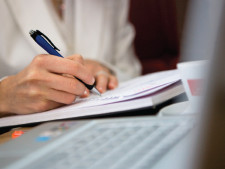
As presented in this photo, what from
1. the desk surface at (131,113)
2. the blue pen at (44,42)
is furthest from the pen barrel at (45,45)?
the desk surface at (131,113)

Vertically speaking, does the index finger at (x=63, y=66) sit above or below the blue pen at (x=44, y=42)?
below

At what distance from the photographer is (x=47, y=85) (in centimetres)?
40

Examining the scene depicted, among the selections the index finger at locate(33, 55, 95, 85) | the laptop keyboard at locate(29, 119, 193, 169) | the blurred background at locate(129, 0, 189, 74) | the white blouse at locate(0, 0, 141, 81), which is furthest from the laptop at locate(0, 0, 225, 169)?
the blurred background at locate(129, 0, 189, 74)

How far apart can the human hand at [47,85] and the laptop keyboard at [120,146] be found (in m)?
0.18

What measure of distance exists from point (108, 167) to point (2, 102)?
1.10 feet

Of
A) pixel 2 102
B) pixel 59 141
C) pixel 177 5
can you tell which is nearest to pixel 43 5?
pixel 2 102

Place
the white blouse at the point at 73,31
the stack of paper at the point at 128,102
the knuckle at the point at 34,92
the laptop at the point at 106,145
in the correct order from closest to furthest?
1. the laptop at the point at 106,145
2. the stack of paper at the point at 128,102
3. the knuckle at the point at 34,92
4. the white blouse at the point at 73,31

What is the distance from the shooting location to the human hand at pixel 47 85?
0.39m

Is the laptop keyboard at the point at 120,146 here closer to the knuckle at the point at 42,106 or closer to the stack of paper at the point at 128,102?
the stack of paper at the point at 128,102

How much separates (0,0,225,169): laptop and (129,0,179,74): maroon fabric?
882mm

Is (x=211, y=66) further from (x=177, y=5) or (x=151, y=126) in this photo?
(x=177, y=5)

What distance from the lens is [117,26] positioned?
100 centimetres

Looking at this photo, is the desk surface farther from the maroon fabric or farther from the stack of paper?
the maroon fabric

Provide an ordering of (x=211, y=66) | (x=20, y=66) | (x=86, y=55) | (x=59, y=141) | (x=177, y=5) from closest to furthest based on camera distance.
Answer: (x=211, y=66) → (x=59, y=141) → (x=20, y=66) → (x=86, y=55) → (x=177, y=5)
